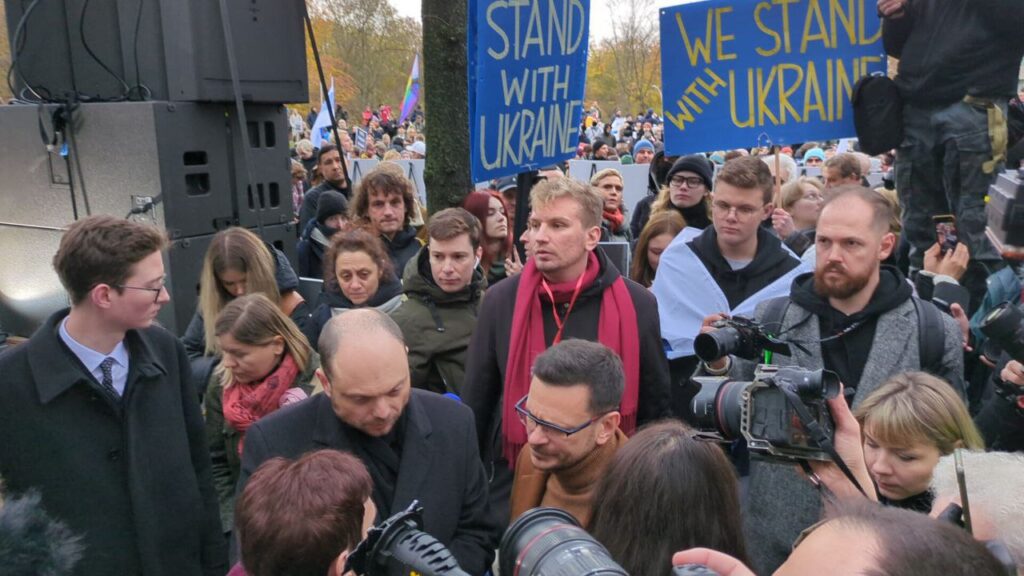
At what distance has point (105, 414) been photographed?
266 centimetres

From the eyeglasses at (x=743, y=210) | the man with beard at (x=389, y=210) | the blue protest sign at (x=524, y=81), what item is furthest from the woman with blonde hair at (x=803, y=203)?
the man with beard at (x=389, y=210)

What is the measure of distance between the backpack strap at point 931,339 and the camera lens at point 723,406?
0.98 meters

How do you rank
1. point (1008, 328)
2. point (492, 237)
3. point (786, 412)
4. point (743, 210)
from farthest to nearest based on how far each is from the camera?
point (492, 237)
point (743, 210)
point (1008, 328)
point (786, 412)

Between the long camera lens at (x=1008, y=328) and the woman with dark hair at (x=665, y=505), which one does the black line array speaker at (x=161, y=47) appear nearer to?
the woman with dark hair at (x=665, y=505)

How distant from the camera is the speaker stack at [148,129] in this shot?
15.6 feet

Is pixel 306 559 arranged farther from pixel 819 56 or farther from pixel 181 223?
pixel 819 56

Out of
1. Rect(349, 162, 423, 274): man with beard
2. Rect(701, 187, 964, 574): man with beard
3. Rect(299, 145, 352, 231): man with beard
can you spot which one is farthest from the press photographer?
Rect(299, 145, 352, 231): man with beard

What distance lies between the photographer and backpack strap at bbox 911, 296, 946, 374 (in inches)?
107

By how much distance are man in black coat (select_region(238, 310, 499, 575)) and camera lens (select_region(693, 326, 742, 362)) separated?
0.74m

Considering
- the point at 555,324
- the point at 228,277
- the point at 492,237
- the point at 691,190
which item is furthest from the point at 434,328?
the point at 691,190

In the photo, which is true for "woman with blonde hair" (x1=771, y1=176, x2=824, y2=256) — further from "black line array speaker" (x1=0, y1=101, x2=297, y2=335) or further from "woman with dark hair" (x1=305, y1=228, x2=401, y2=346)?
"black line array speaker" (x1=0, y1=101, x2=297, y2=335)

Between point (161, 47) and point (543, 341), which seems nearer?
point (543, 341)

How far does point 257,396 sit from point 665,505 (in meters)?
1.87

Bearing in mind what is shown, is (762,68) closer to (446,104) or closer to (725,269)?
(725,269)
